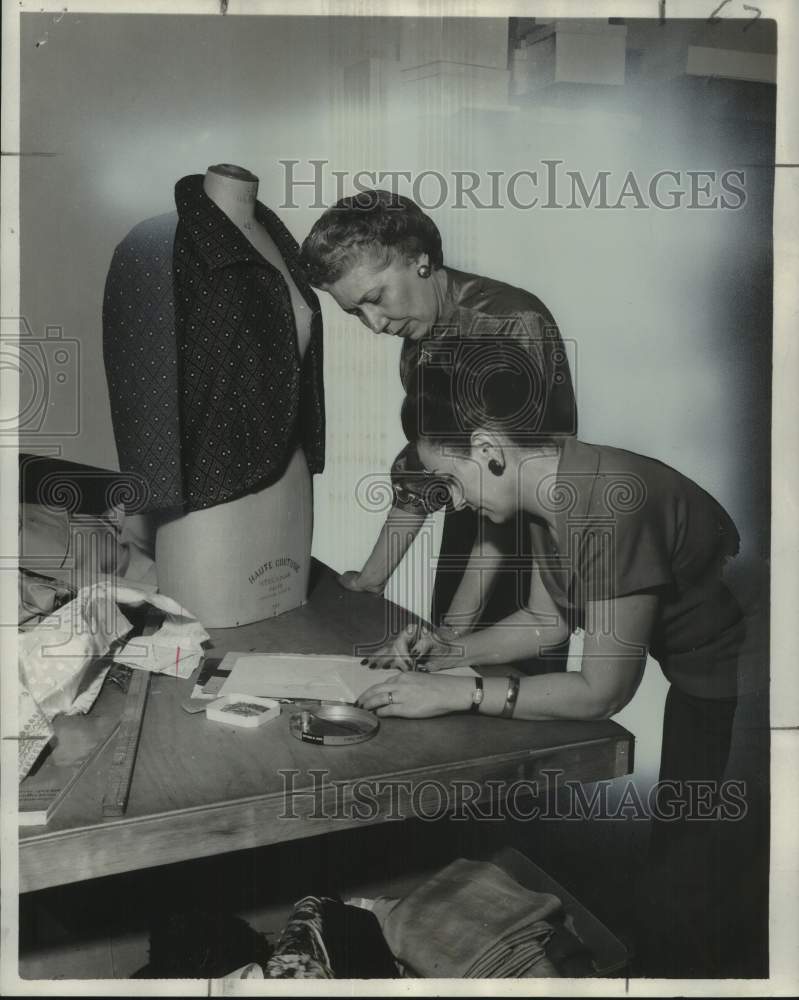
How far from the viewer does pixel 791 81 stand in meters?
1.69

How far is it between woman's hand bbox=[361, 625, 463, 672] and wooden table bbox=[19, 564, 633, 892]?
0.08 meters

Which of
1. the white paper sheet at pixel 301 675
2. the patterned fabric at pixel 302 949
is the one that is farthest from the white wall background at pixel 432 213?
the patterned fabric at pixel 302 949

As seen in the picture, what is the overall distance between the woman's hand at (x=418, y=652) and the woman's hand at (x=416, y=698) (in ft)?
0.31

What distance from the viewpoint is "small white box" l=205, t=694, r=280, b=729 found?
5.12ft

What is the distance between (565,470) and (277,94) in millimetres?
749

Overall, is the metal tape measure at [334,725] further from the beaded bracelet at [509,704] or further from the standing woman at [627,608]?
the beaded bracelet at [509,704]

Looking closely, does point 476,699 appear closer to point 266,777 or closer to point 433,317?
point 266,777

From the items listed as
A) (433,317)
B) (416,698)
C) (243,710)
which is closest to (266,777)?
(243,710)

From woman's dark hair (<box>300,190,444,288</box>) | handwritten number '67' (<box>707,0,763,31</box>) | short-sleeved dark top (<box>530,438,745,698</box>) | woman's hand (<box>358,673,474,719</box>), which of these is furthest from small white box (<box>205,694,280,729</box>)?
handwritten number '67' (<box>707,0,763,31</box>)

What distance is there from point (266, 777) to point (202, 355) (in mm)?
662

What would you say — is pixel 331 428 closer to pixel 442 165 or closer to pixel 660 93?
pixel 442 165

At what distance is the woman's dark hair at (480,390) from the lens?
1684 millimetres

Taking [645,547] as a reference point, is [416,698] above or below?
below

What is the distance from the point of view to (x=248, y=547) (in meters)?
1.75
